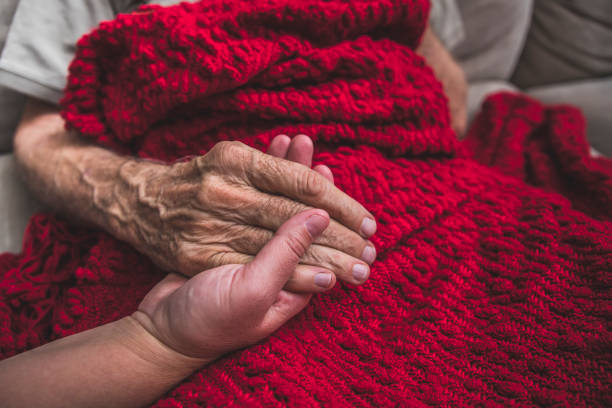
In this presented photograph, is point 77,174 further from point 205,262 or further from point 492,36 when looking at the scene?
point 492,36

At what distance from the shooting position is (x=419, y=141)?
581 millimetres

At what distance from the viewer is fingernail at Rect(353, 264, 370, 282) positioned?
45 centimetres

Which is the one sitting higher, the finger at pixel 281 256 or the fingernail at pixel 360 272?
the finger at pixel 281 256

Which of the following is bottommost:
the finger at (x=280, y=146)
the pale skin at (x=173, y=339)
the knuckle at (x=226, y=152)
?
the pale skin at (x=173, y=339)

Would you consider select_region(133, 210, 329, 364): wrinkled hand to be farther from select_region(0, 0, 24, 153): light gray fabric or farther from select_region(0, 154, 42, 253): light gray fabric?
select_region(0, 0, 24, 153): light gray fabric

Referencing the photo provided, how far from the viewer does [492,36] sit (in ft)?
4.22

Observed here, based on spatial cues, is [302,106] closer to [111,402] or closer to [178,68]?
[178,68]

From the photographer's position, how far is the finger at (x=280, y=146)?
53cm

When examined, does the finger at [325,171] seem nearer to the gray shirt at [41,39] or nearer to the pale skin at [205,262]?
the pale skin at [205,262]

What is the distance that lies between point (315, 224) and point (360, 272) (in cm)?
8

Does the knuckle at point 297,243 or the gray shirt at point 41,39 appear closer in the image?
the knuckle at point 297,243

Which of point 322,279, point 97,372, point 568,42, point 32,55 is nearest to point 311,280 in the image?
point 322,279

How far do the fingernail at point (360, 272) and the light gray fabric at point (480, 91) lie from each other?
0.85m


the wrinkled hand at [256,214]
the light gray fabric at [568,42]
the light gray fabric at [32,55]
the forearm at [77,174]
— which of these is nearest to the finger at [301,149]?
the wrinkled hand at [256,214]
